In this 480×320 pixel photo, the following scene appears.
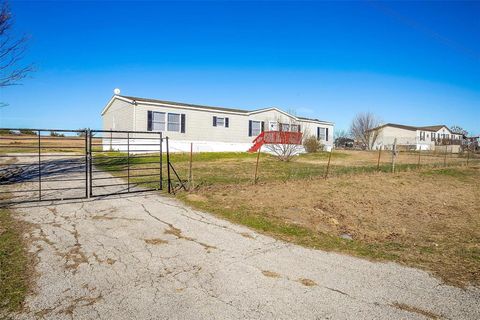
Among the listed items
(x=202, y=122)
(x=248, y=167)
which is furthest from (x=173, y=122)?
(x=248, y=167)

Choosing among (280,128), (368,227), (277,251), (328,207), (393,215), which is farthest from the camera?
(280,128)

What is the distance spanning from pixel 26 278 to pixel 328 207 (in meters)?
6.80

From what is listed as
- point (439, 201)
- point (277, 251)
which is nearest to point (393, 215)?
point (439, 201)

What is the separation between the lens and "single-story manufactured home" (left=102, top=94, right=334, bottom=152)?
79.7ft

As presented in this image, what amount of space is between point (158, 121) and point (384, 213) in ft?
66.4

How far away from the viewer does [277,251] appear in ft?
17.0

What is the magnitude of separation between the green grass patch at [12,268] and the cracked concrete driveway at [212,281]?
16 cm

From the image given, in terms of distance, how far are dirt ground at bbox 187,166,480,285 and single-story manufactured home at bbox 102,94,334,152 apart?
13.2 metres

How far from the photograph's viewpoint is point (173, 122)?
25.6 m

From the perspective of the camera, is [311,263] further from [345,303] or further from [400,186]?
[400,186]

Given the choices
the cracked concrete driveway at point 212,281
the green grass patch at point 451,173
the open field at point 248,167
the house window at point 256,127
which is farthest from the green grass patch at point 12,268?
the house window at point 256,127

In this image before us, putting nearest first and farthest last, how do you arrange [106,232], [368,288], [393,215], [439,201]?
[368,288], [106,232], [393,215], [439,201]

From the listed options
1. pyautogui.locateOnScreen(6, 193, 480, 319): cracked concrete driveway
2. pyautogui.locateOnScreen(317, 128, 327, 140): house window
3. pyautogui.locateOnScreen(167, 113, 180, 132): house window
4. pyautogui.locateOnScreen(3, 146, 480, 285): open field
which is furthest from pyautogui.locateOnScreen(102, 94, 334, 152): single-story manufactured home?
pyautogui.locateOnScreen(6, 193, 480, 319): cracked concrete driveway

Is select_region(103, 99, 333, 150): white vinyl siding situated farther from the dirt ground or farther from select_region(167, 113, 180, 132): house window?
the dirt ground
